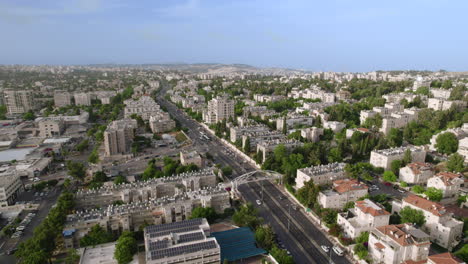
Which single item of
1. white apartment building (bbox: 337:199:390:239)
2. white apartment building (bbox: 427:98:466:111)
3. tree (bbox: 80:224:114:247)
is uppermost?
white apartment building (bbox: 427:98:466:111)

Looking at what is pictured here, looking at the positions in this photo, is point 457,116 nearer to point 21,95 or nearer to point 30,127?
point 30,127

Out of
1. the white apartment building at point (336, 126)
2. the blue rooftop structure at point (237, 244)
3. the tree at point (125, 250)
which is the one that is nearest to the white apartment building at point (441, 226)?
the blue rooftop structure at point (237, 244)

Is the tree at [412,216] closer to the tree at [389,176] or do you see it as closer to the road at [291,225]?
the road at [291,225]

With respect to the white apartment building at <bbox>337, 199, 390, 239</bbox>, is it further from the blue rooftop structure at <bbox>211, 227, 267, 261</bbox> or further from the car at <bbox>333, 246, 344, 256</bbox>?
the blue rooftop structure at <bbox>211, 227, 267, 261</bbox>

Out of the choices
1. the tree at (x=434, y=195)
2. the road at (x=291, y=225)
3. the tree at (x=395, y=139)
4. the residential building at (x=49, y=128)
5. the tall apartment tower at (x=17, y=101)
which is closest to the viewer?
the road at (x=291, y=225)

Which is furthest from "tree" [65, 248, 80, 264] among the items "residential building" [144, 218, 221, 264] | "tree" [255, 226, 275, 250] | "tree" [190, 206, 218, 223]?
"tree" [255, 226, 275, 250]

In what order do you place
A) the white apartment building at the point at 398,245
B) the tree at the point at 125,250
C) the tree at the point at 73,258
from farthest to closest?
1. the tree at the point at 73,258
2. the tree at the point at 125,250
3. the white apartment building at the point at 398,245
